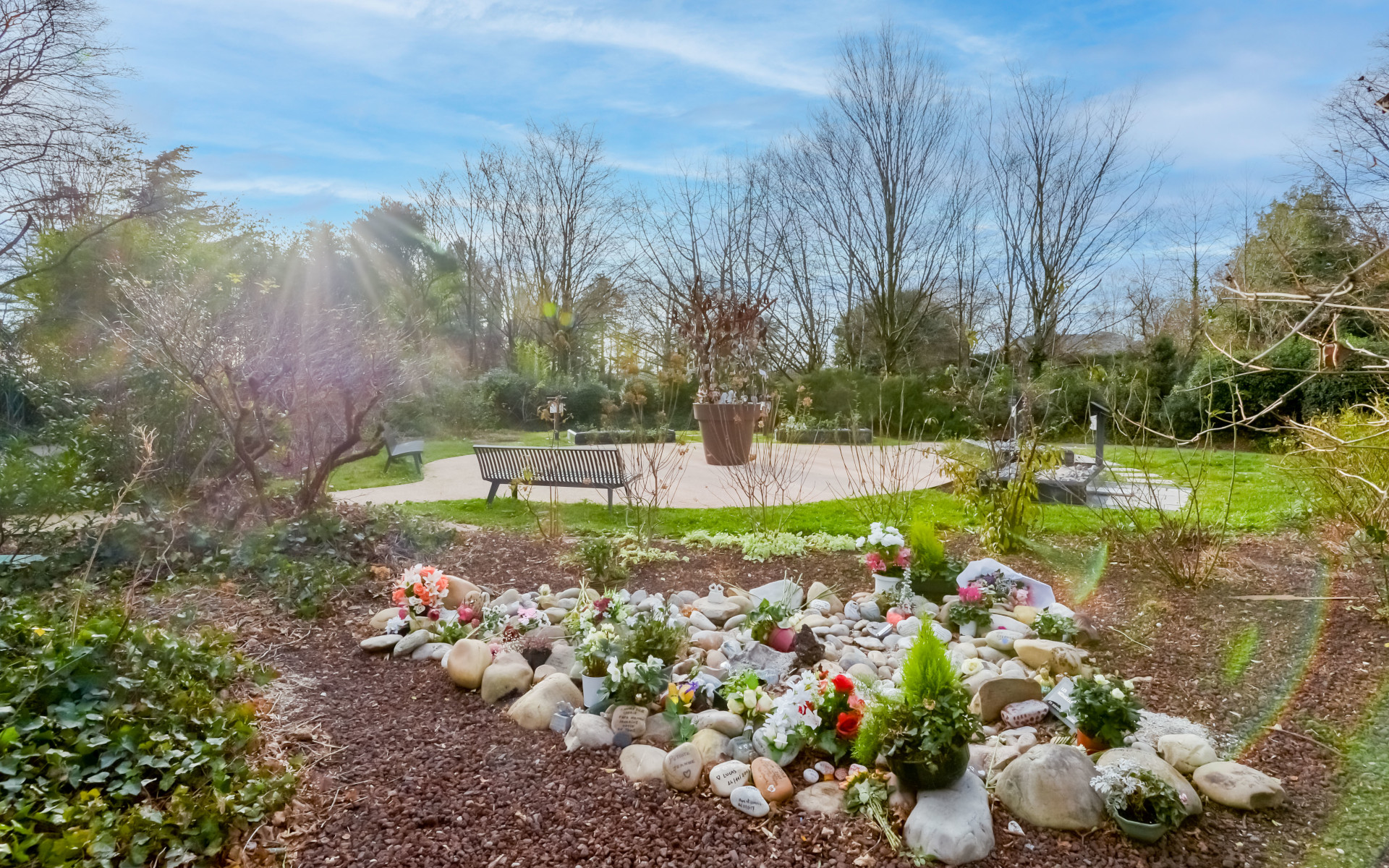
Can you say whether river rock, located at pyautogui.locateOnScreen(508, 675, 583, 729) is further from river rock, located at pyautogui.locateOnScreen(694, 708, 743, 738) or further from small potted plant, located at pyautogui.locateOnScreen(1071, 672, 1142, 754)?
small potted plant, located at pyautogui.locateOnScreen(1071, 672, 1142, 754)

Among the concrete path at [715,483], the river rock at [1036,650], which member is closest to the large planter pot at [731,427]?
the concrete path at [715,483]

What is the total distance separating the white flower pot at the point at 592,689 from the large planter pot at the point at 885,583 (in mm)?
1808

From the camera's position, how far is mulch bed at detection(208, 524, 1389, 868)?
80.8 inches

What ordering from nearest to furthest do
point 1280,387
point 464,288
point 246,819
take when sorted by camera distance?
point 246,819, point 1280,387, point 464,288

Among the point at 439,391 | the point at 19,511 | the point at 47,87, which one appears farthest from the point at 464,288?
the point at 19,511

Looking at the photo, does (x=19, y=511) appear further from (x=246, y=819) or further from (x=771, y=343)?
(x=771, y=343)

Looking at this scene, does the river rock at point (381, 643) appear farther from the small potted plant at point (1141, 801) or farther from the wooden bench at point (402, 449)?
the wooden bench at point (402, 449)

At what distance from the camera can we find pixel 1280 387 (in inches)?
481

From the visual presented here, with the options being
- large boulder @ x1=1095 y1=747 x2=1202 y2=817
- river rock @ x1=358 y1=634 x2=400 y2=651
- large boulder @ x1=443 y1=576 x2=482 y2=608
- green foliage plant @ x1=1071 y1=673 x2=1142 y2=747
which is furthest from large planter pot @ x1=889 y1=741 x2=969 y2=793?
large boulder @ x1=443 y1=576 x2=482 y2=608

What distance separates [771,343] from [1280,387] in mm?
9793

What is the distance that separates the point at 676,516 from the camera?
6703 millimetres

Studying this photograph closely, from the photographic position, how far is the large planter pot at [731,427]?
9922 mm

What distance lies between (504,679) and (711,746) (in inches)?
39.8

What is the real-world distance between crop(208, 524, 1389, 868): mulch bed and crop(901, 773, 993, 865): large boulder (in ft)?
0.20
